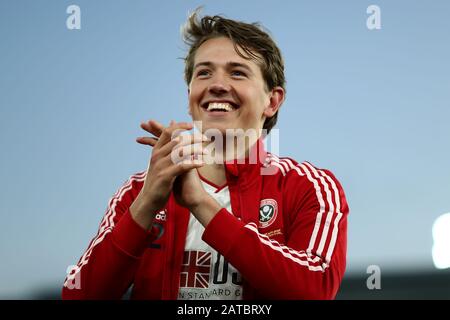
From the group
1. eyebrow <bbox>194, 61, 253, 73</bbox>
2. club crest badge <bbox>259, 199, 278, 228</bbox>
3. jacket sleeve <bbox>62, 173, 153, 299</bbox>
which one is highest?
eyebrow <bbox>194, 61, 253, 73</bbox>

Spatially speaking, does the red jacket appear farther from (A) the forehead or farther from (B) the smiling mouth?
(A) the forehead

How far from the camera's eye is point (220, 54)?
2.93 meters

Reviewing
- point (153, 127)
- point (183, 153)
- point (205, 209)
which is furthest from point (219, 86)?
point (205, 209)

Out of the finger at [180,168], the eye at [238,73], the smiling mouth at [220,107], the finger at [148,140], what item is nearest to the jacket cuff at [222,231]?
the finger at [180,168]

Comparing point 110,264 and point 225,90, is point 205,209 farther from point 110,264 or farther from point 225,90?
point 225,90

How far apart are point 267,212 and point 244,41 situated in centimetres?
106

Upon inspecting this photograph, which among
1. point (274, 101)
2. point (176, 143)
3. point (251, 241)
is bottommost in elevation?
point (251, 241)

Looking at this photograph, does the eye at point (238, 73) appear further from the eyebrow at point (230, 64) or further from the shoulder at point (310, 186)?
the shoulder at point (310, 186)

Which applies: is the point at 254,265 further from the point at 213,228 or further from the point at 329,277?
the point at 329,277

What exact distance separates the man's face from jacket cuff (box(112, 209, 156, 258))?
762 mm

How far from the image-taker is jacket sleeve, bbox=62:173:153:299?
230 centimetres

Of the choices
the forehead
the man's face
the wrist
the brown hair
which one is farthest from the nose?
the wrist

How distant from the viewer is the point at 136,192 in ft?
9.13

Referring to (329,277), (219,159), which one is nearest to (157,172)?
(219,159)
